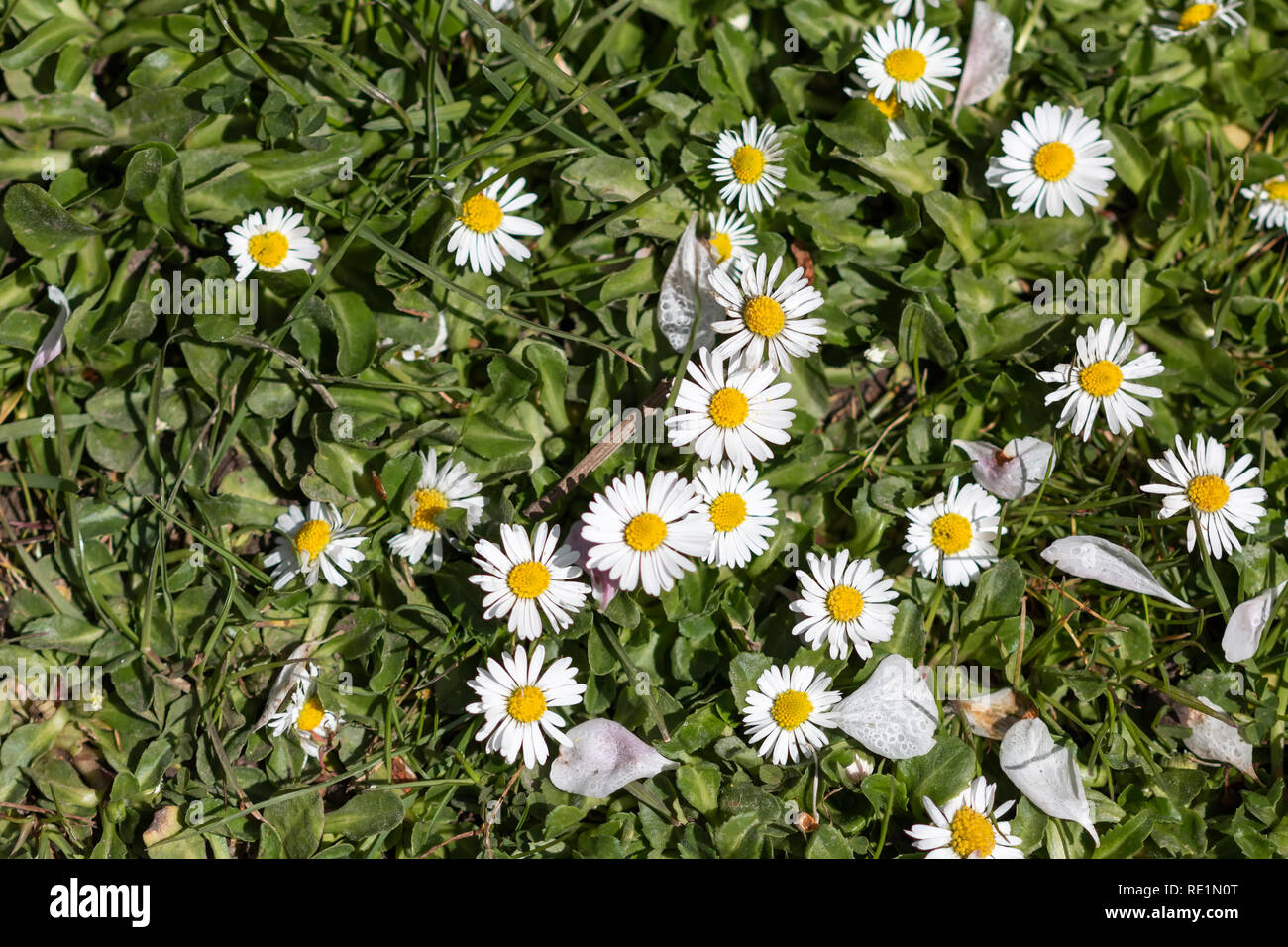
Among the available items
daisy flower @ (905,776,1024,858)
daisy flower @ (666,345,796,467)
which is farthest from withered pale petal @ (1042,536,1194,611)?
daisy flower @ (666,345,796,467)

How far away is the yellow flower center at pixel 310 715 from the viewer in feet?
A: 8.84

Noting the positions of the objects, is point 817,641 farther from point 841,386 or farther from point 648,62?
point 648,62

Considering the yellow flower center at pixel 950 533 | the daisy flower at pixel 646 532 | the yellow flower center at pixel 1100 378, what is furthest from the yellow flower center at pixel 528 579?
the yellow flower center at pixel 1100 378

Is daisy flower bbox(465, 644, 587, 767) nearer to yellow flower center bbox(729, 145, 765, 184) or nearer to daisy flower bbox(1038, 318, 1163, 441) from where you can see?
yellow flower center bbox(729, 145, 765, 184)

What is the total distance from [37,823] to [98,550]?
30.0 inches

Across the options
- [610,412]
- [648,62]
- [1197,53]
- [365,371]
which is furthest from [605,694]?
[1197,53]

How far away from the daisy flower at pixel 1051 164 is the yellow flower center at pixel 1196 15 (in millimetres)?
522

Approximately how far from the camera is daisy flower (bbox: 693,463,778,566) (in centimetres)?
261

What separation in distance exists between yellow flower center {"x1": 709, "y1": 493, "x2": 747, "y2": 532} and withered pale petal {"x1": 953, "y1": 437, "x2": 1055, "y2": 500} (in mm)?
742

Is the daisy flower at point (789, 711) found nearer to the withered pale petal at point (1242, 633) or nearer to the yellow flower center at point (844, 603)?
the yellow flower center at point (844, 603)

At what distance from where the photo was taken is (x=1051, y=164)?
2.88 m

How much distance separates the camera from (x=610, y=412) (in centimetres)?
279

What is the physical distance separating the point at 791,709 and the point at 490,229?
1550 mm

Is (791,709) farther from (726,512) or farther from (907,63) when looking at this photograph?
(907,63)
